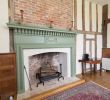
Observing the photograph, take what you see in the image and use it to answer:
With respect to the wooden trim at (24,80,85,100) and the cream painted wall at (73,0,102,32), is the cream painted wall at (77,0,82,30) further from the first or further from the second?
the wooden trim at (24,80,85,100)

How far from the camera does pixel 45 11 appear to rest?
147 inches

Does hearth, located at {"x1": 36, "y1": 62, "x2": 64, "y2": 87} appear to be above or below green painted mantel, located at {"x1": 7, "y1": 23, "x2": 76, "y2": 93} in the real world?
below

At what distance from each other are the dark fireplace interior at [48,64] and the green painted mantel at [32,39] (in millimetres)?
469

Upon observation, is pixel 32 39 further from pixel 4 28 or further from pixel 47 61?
pixel 47 61

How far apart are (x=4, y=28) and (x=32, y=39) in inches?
31.0

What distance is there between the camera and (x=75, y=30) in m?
4.55

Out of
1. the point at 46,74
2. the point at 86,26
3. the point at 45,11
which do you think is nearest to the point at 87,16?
the point at 86,26

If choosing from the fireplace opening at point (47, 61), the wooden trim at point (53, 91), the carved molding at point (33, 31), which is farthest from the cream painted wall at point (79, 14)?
the wooden trim at point (53, 91)

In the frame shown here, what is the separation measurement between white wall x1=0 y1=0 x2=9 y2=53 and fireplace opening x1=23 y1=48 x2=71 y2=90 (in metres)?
0.53

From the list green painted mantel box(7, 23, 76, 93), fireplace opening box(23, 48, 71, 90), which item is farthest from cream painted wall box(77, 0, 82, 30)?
fireplace opening box(23, 48, 71, 90)

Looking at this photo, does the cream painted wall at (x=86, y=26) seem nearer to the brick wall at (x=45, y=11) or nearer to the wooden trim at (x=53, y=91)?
the brick wall at (x=45, y=11)

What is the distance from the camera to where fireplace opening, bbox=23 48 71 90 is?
3.46 metres

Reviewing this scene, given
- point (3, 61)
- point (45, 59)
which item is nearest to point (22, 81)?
point (3, 61)

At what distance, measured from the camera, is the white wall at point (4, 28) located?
2846 mm
